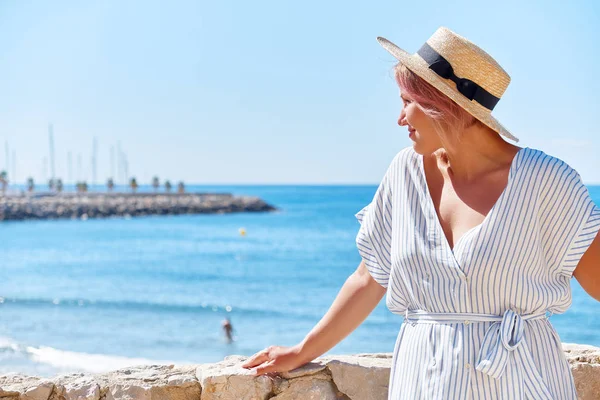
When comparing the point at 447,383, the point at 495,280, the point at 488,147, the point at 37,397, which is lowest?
the point at 37,397

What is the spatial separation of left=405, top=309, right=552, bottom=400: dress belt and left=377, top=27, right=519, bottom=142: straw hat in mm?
397

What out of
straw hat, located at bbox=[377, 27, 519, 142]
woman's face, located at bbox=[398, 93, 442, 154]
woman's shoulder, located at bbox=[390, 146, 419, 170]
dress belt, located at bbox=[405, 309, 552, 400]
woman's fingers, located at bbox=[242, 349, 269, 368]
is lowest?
woman's fingers, located at bbox=[242, 349, 269, 368]

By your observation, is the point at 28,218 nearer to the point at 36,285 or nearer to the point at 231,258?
the point at 231,258

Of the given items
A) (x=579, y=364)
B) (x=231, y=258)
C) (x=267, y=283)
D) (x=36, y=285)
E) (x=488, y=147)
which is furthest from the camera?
(x=231, y=258)

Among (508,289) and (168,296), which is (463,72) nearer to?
(508,289)

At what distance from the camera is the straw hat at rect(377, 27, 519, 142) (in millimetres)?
1560

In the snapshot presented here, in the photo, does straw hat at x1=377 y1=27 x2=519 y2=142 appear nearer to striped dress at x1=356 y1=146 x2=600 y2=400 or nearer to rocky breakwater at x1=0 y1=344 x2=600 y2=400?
striped dress at x1=356 y1=146 x2=600 y2=400

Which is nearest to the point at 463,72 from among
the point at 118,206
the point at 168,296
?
the point at 168,296

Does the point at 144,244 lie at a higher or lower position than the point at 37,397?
lower

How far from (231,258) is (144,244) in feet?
25.2

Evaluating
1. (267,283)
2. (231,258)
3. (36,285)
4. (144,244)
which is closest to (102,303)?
(36,285)

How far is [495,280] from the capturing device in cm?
153

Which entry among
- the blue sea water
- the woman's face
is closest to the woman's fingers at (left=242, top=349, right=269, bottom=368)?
the woman's face

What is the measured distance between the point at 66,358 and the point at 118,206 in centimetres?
5040
